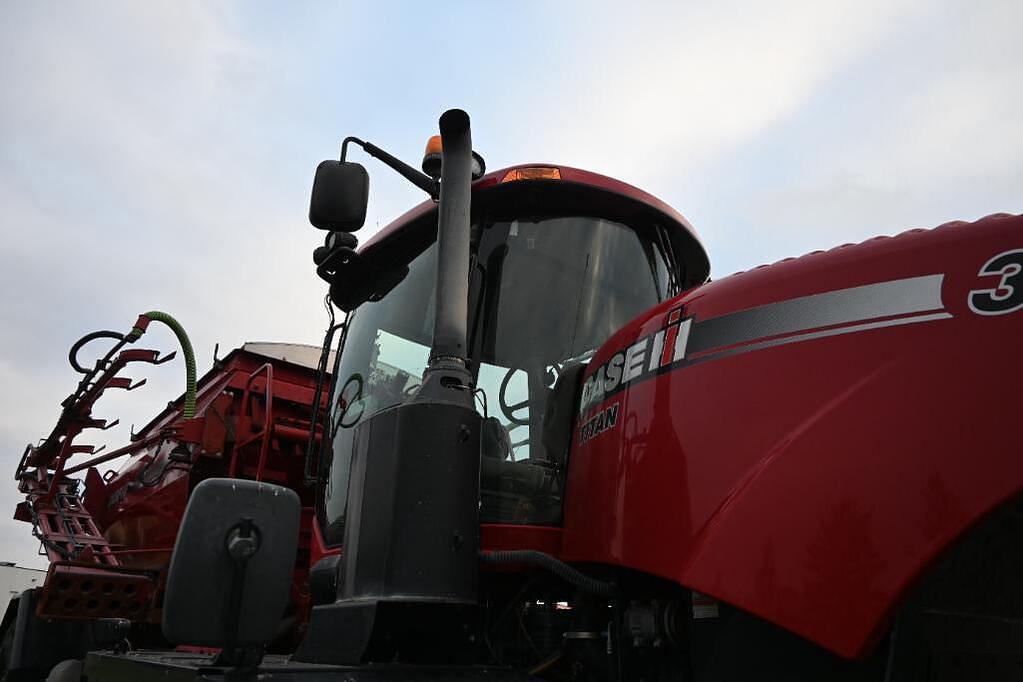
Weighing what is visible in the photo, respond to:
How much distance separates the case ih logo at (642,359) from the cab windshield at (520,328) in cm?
27

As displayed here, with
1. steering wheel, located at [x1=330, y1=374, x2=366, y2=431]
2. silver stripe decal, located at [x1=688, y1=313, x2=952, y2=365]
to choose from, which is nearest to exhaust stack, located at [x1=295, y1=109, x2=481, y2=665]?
silver stripe decal, located at [x1=688, y1=313, x2=952, y2=365]

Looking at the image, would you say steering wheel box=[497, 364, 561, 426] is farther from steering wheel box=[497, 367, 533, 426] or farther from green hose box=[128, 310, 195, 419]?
green hose box=[128, 310, 195, 419]

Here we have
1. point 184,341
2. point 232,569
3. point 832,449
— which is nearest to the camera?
point 832,449

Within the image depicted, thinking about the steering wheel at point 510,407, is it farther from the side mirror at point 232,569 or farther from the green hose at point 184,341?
the green hose at point 184,341

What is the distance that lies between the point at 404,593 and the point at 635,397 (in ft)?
2.46

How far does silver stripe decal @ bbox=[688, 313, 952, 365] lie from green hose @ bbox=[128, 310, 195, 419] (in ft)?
12.7

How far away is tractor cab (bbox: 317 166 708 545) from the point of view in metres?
2.49

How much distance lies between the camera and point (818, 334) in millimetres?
1766

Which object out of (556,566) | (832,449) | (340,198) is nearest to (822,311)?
(832,449)

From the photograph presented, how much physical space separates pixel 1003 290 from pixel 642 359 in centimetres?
86

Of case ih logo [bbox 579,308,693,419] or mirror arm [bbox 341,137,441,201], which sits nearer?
case ih logo [bbox 579,308,693,419]

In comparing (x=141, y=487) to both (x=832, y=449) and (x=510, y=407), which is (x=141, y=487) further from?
(x=832, y=449)

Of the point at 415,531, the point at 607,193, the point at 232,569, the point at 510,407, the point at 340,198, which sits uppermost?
the point at 607,193

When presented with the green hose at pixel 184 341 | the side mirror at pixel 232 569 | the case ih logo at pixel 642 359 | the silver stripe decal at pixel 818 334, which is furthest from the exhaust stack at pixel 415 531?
the green hose at pixel 184 341
